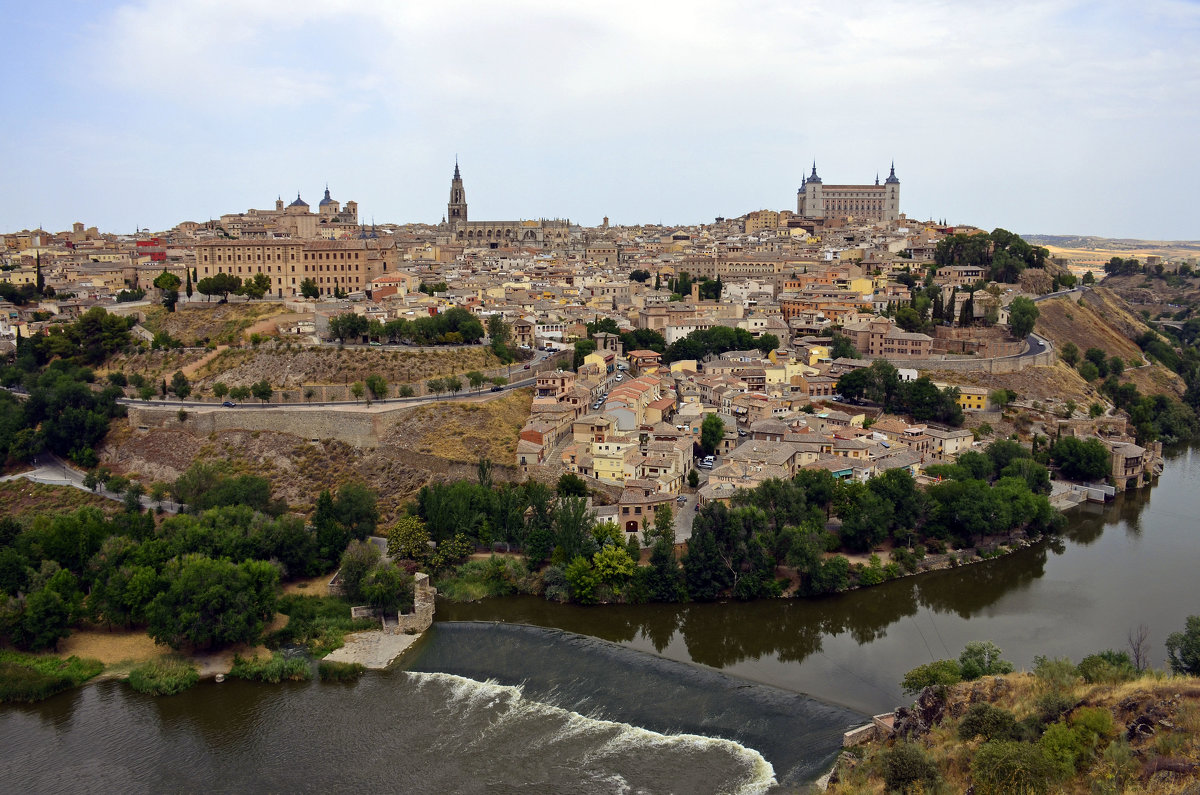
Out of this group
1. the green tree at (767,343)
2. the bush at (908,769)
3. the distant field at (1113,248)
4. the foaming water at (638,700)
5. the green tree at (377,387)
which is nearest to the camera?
the bush at (908,769)

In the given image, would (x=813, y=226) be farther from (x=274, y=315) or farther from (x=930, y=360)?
(x=274, y=315)

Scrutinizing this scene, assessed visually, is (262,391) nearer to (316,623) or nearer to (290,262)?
(316,623)

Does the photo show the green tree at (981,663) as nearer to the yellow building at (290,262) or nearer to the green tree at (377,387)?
the green tree at (377,387)

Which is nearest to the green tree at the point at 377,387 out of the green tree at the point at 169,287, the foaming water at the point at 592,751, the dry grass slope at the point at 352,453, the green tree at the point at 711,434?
the dry grass slope at the point at 352,453

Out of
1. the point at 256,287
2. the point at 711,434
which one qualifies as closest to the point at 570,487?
the point at 711,434

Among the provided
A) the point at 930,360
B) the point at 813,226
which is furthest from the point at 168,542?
the point at 813,226

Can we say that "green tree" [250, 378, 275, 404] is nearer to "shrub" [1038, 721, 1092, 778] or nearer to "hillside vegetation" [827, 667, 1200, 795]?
"hillside vegetation" [827, 667, 1200, 795]

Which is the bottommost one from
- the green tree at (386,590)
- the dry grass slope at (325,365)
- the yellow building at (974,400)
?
the green tree at (386,590)
